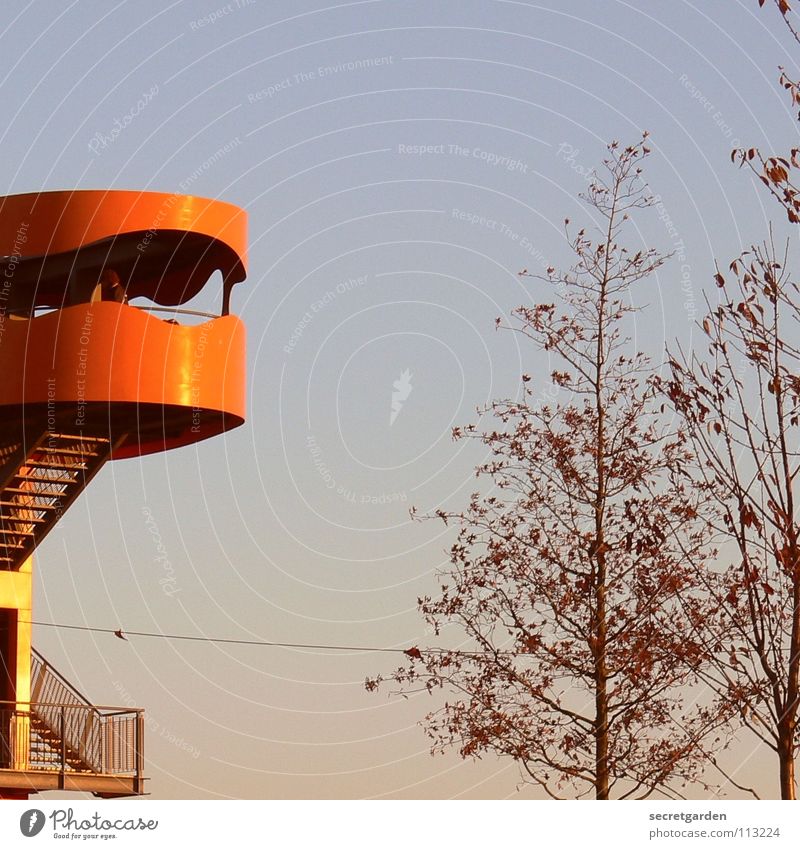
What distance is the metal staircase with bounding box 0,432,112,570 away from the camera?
3462 cm

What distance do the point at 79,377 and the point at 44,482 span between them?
8.73 ft

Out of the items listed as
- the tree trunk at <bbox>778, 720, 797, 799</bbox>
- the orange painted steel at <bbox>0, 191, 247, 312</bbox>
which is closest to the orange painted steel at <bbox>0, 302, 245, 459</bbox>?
the orange painted steel at <bbox>0, 191, 247, 312</bbox>

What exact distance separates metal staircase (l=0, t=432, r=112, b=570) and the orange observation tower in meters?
0.03

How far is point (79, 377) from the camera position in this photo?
33.3m

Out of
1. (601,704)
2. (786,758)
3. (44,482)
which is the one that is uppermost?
(44,482)

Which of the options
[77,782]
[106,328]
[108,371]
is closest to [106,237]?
[106,328]

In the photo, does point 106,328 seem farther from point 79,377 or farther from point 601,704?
point 601,704

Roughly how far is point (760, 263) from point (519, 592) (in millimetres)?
10519

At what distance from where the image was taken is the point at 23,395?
109ft
